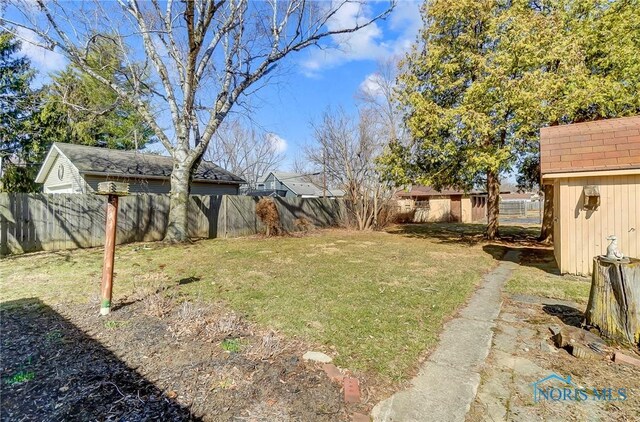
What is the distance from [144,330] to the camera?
3232 mm

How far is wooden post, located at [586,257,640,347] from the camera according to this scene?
3023 millimetres

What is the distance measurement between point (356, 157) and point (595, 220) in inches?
443

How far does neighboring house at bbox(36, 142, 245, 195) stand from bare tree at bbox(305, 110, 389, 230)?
19.7 ft

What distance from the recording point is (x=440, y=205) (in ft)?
81.7

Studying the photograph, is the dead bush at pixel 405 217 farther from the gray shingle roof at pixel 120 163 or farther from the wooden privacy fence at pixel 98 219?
the gray shingle roof at pixel 120 163

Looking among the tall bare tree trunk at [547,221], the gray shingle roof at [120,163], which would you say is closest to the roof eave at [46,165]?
the gray shingle roof at [120,163]

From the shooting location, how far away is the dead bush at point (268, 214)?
12.9 meters

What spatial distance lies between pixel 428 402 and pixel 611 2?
13.4 meters

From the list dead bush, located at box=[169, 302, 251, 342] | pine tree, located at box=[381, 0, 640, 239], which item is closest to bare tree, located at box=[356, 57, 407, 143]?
pine tree, located at box=[381, 0, 640, 239]

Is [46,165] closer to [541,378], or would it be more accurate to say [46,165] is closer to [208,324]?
[208,324]

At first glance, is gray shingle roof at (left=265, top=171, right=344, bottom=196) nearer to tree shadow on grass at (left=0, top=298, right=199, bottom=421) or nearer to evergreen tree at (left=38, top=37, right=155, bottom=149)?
evergreen tree at (left=38, top=37, right=155, bottom=149)

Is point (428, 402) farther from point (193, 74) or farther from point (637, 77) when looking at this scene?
point (637, 77)
